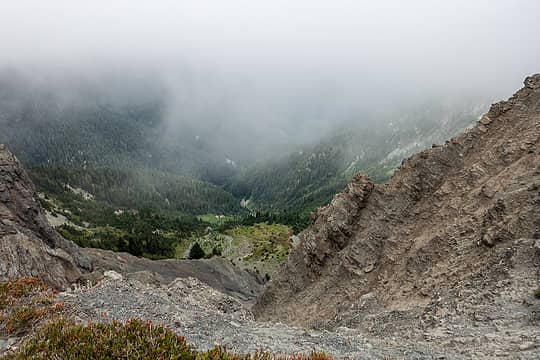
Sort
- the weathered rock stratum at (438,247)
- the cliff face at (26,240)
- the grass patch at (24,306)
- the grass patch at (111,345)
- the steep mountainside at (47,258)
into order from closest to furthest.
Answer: the grass patch at (111,345), the grass patch at (24,306), the weathered rock stratum at (438,247), the cliff face at (26,240), the steep mountainside at (47,258)

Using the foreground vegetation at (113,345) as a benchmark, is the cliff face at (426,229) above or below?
above

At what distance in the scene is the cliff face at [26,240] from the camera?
29125mm

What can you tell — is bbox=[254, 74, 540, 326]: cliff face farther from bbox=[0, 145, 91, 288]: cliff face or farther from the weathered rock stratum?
bbox=[0, 145, 91, 288]: cliff face

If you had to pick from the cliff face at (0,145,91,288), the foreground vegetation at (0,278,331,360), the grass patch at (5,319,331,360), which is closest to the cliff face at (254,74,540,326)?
the foreground vegetation at (0,278,331,360)

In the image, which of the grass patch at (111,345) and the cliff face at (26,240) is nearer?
the grass patch at (111,345)

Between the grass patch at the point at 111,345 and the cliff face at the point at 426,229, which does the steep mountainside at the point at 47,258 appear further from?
the cliff face at the point at 426,229

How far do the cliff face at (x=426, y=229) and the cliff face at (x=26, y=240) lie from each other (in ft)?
64.1

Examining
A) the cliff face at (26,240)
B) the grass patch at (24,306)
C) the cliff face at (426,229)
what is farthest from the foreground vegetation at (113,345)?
the cliff face at (26,240)

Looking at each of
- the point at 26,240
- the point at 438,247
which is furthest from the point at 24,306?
the point at 438,247

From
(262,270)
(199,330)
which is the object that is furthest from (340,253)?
(262,270)

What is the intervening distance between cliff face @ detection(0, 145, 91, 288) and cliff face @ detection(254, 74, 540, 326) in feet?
64.1

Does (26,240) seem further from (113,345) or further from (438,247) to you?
(438,247)

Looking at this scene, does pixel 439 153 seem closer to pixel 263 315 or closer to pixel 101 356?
pixel 263 315

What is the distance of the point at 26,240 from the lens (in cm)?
3291
